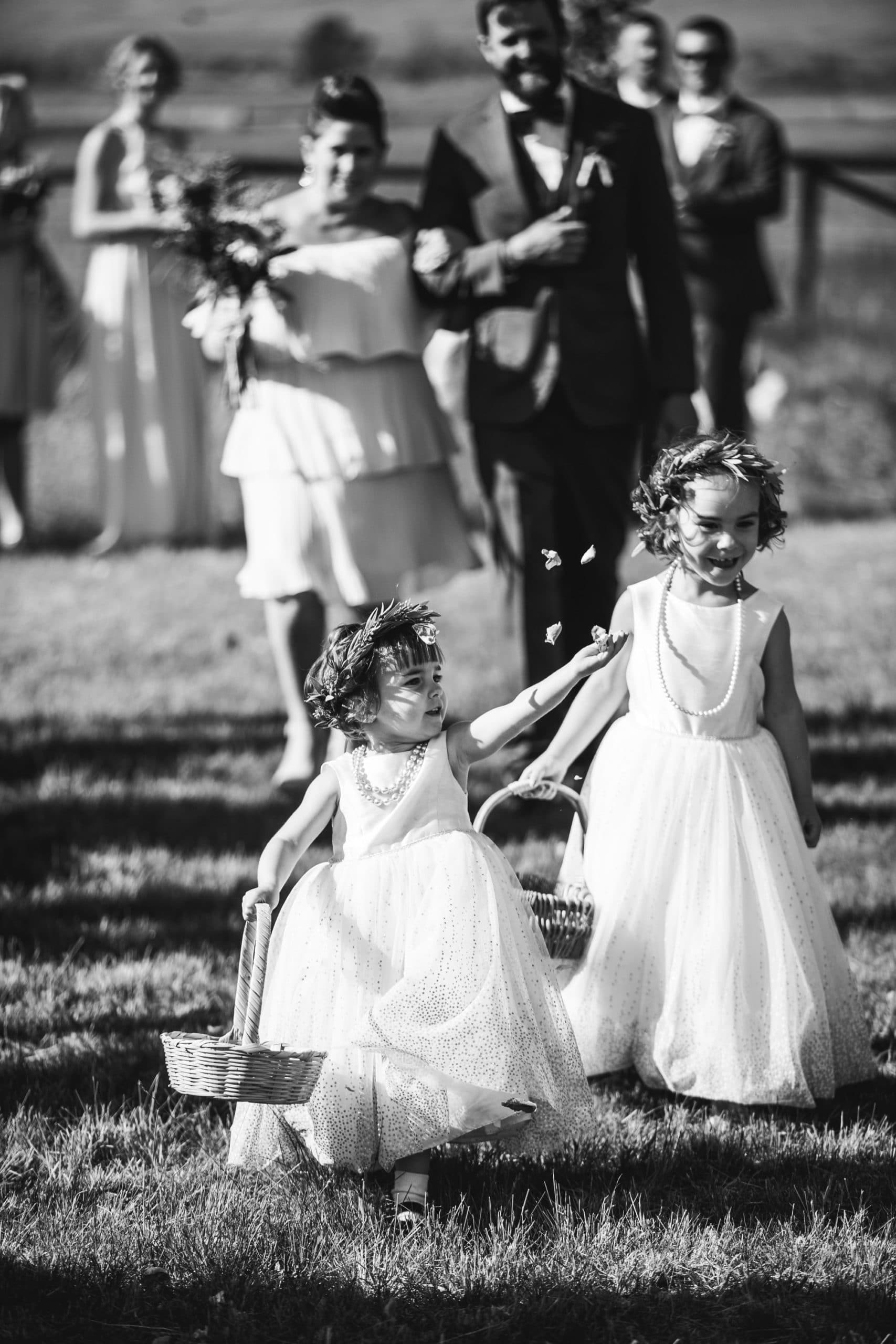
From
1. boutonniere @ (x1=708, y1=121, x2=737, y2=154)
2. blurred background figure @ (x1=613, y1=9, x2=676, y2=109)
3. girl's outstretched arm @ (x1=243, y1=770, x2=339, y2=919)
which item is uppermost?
blurred background figure @ (x1=613, y1=9, x2=676, y2=109)

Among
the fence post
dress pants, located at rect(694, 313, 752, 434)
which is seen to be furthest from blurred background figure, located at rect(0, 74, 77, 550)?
the fence post

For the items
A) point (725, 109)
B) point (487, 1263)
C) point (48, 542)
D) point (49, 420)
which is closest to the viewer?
point (487, 1263)

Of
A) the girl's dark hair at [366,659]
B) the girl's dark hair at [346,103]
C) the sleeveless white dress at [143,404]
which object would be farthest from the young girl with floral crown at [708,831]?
the sleeveless white dress at [143,404]

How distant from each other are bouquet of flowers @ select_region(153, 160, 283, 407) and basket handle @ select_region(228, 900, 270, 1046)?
9.11 feet

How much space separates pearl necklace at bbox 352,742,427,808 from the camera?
3.43 metres

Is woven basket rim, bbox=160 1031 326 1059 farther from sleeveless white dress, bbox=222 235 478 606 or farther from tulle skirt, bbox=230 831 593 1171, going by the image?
sleeveless white dress, bbox=222 235 478 606

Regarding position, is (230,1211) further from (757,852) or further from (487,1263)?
(757,852)

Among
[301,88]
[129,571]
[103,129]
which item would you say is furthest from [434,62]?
[129,571]

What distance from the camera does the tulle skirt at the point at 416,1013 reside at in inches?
124

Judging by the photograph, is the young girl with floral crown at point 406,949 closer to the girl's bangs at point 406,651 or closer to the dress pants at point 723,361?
the girl's bangs at point 406,651

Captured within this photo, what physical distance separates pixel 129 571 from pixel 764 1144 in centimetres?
665

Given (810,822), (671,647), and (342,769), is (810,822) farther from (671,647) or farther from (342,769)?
(342,769)

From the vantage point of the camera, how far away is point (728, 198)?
864 centimetres

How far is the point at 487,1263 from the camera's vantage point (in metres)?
2.93
